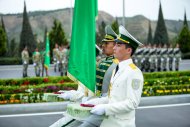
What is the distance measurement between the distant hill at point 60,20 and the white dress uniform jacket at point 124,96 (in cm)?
7176

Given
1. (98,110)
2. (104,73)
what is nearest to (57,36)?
(104,73)

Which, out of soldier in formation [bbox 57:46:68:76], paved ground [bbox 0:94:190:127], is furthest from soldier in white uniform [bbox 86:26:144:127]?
soldier in formation [bbox 57:46:68:76]

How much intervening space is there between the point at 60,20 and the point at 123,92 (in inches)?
3437

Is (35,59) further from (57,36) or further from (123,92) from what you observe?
(123,92)

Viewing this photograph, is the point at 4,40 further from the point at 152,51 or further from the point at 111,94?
the point at 111,94

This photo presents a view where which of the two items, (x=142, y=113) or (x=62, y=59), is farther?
(x=62, y=59)

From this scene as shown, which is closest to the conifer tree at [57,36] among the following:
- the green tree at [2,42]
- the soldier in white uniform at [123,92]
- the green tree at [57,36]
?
the green tree at [57,36]

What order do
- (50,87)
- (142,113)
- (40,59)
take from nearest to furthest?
1. (142,113)
2. (50,87)
3. (40,59)

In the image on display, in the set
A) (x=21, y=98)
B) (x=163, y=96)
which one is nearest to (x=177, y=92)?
(x=163, y=96)

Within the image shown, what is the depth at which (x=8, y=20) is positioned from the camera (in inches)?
3137

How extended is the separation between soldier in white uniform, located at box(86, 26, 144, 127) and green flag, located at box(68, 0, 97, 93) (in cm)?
47

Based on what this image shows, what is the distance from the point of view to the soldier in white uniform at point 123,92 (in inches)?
132

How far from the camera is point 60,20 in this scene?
89875 millimetres

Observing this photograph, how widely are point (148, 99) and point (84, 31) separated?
7239mm
